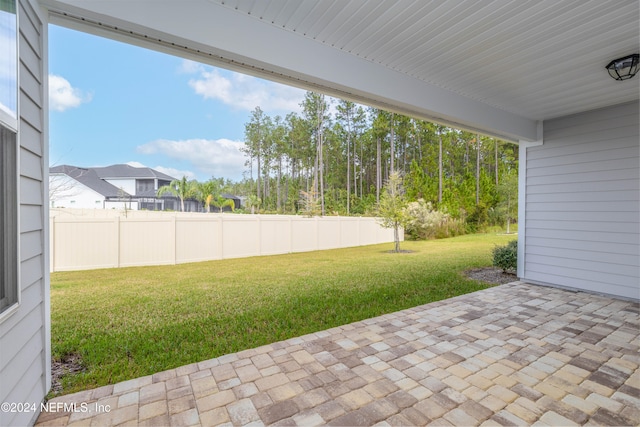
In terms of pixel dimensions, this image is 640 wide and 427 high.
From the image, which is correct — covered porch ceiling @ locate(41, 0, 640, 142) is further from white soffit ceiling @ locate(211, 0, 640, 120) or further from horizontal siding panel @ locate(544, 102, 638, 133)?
horizontal siding panel @ locate(544, 102, 638, 133)

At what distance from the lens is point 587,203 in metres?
4.29

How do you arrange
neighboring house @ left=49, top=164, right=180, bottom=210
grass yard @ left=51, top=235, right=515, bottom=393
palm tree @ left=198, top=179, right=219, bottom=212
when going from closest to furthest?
grass yard @ left=51, top=235, right=515, bottom=393
neighboring house @ left=49, top=164, right=180, bottom=210
palm tree @ left=198, top=179, right=219, bottom=212

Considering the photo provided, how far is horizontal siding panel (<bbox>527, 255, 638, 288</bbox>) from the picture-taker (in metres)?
3.92

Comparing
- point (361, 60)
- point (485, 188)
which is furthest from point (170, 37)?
point (485, 188)

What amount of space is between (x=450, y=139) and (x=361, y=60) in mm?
19891

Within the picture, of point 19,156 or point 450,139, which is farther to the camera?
point 450,139

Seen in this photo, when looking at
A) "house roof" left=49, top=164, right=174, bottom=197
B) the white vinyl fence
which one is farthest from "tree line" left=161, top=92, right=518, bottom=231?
the white vinyl fence

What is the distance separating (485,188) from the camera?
55.9ft

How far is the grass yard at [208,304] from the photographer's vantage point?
8.36 feet

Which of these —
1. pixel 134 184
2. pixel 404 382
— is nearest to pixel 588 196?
pixel 404 382

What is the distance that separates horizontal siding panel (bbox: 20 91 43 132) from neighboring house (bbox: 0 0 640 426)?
0.4 inches

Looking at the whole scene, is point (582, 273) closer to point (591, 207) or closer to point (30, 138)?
point (591, 207)

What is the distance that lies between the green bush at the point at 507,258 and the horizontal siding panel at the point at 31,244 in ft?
21.1

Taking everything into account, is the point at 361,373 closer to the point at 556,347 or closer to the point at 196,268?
the point at 556,347
